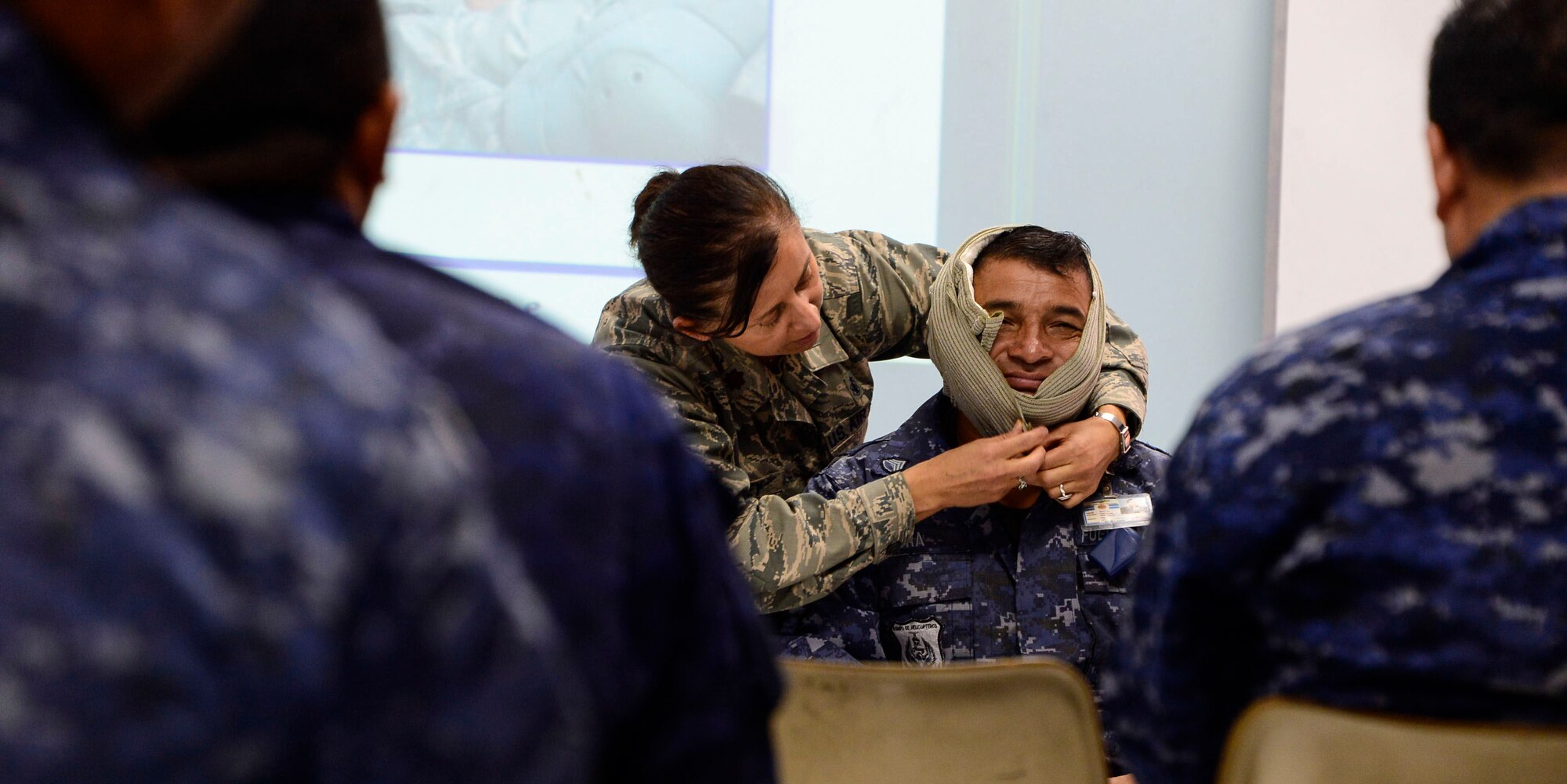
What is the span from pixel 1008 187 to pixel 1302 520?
2568 mm

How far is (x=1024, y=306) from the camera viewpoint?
6.38 feet

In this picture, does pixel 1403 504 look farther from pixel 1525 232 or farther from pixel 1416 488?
pixel 1525 232

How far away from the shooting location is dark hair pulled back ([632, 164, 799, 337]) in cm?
183

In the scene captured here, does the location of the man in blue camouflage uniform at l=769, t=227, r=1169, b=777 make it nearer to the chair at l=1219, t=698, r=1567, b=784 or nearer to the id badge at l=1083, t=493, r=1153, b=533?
the id badge at l=1083, t=493, r=1153, b=533

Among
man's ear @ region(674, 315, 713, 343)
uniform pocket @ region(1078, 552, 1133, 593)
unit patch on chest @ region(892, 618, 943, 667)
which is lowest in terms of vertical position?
unit patch on chest @ region(892, 618, 943, 667)

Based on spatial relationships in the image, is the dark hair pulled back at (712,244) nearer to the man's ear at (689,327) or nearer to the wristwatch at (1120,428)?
the man's ear at (689,327)

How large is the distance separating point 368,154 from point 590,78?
262cm

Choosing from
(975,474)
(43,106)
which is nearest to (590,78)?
(975,474)

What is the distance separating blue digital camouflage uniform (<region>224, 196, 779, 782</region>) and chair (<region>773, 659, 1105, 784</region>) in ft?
1.75

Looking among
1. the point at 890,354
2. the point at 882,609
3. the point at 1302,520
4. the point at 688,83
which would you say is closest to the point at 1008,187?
the point at 688,83

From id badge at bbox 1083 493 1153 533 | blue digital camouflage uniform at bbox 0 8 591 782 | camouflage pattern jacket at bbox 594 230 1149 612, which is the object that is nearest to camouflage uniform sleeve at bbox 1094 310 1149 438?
camouflage pattern jacket at bbox 594 230 1149 612

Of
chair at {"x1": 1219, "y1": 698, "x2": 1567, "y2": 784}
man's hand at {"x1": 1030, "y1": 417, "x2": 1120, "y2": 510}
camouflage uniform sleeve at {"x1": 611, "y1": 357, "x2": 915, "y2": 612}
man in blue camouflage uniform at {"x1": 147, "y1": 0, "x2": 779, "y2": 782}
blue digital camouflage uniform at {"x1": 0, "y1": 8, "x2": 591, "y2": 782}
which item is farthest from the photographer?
man's hand at {"x1": 1030, "y1": 417, "x2": 1120, "y2": 510}

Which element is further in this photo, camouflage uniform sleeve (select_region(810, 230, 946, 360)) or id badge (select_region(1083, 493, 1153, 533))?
camouflage uniform sleeve (select_region(810, 230, 946, 360))

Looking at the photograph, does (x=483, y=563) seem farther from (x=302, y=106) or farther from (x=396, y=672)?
(x=302, y=106)
